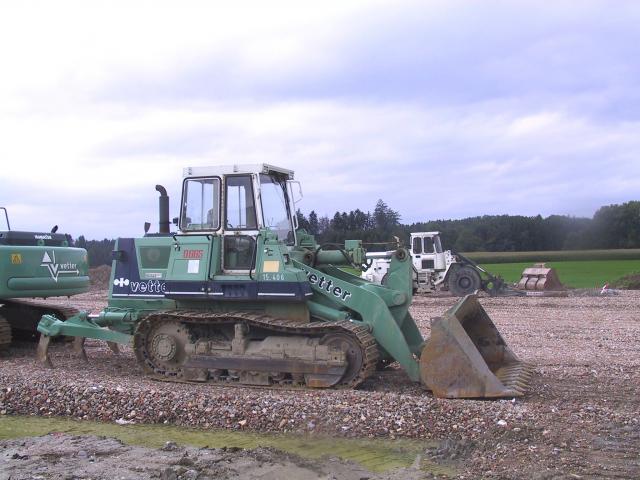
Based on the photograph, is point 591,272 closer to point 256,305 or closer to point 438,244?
point 438,244

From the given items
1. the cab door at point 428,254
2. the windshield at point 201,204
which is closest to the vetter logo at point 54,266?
the windshield at point 201,204

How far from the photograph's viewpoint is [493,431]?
7.20 meters

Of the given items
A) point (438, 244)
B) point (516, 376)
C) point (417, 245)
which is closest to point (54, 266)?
point (516, 376)

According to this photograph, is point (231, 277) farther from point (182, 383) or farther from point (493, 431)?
point (493, 431)

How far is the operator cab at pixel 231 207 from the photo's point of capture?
10.1 m

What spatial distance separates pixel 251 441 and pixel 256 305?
2916mm

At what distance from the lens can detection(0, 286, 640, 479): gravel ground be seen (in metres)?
6.57

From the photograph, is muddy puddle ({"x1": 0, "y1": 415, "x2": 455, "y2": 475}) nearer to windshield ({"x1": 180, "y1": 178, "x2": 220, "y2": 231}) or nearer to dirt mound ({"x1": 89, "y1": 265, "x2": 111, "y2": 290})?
windshield ({"x1": 180, "y1": 178, "x2": 220, "y2": 231})

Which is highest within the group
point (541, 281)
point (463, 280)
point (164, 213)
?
point (164, 213)

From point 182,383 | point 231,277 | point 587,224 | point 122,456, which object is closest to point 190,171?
point 231,277

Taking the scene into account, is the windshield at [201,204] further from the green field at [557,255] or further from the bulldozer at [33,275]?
the green field at [557,255]

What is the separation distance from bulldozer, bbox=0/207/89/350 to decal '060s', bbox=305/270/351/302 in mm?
5496

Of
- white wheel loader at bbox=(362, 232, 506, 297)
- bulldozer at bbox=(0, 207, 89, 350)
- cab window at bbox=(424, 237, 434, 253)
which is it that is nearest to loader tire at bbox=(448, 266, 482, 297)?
white wheel loader at bbox=(362, 232, 506, 297)

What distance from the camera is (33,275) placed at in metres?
12.7
